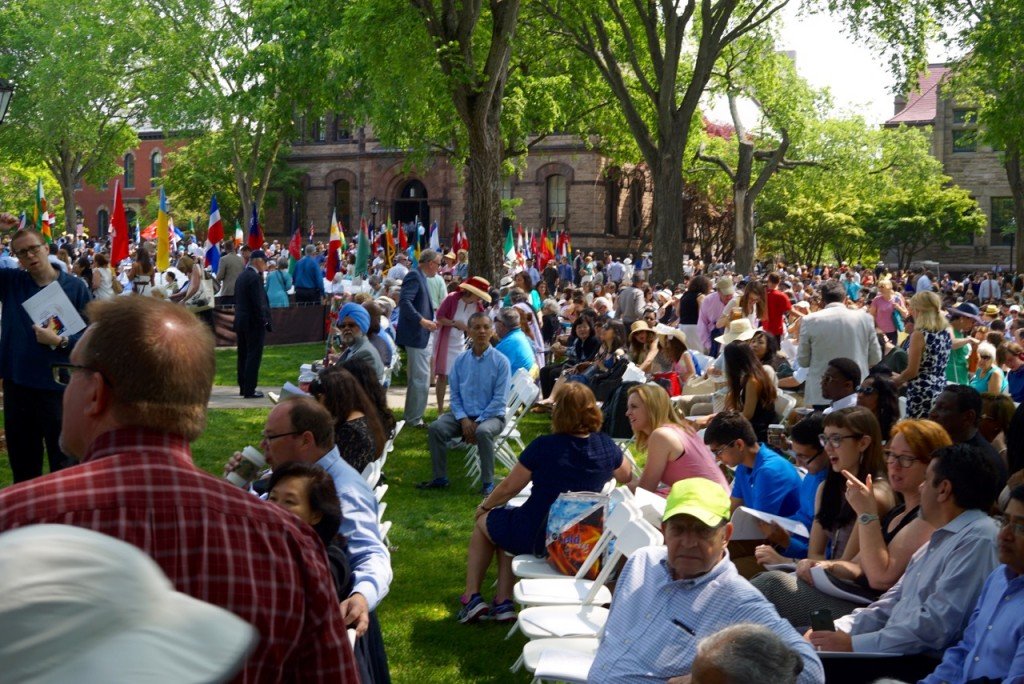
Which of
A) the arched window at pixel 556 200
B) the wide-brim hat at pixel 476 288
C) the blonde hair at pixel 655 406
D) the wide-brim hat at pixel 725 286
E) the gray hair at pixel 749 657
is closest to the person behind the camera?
the gray hair at pixel 749 657

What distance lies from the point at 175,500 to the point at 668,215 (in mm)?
28400

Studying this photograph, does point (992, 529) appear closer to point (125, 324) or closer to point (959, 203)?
point (125, 324)

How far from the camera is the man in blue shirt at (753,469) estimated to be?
7172 mm

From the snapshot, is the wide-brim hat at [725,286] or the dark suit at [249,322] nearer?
the wide-brim hat at [725,286]

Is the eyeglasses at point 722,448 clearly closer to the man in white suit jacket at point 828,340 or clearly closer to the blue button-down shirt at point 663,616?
the blue button-down shirt at point 663,616

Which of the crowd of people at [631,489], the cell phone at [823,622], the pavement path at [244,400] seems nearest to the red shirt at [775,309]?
the crowd of people at [631,489]

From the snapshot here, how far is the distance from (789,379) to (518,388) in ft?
9.62

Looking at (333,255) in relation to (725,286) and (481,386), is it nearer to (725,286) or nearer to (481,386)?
(725,286)

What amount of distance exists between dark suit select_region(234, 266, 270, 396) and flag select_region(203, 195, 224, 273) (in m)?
9.34

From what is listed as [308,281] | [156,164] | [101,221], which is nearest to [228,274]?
[308,281]

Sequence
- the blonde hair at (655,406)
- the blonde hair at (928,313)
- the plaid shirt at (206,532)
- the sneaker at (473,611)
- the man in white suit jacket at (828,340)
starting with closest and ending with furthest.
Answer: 1. the plaid shirt at (206,532)
2. the sneaker at (473,611)
3. the blonde hair at (655,406)
4. the blonde hair at (928,313)
5. the man in white suit jacket at (828,340)

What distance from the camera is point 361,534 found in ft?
15.9

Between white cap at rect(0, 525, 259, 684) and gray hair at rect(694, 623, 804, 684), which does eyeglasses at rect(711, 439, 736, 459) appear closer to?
gray hair at rect(694, 623, 804, 684)

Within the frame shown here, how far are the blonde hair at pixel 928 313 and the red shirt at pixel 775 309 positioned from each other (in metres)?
4.06
